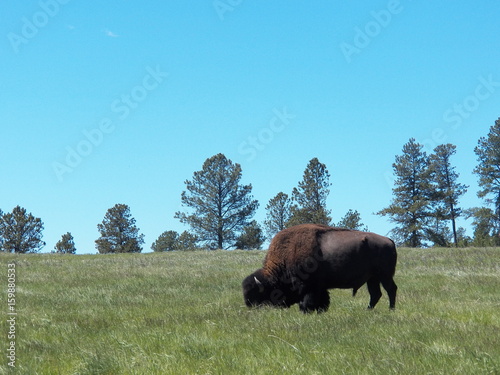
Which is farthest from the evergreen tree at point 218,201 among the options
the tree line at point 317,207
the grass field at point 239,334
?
the grass field at point 239,334

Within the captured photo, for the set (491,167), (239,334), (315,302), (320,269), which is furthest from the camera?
(491,167)

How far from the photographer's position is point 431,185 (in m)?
57.3

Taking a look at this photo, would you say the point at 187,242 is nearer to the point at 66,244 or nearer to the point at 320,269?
the point at 66,244

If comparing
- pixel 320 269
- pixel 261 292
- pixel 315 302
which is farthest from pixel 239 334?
pixel 320 269

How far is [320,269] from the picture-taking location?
11.4 meters

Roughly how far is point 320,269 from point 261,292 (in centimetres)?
138

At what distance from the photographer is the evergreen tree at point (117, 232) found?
68438 millimetres

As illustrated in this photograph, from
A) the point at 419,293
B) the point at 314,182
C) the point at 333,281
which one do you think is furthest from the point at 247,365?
the point at 314,182

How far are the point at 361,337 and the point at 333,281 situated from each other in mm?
4098

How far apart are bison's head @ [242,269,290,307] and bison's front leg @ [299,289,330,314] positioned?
57cm

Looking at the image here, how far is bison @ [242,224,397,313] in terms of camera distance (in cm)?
1134

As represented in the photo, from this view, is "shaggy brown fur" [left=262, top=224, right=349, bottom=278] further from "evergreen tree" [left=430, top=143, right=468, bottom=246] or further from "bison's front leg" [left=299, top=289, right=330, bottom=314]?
"evergreen tree" [left=430, top=143, right=468, bottom=246]

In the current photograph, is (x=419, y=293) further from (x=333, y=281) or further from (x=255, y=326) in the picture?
(x=255, y=326)

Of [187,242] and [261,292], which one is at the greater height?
[187,242]
